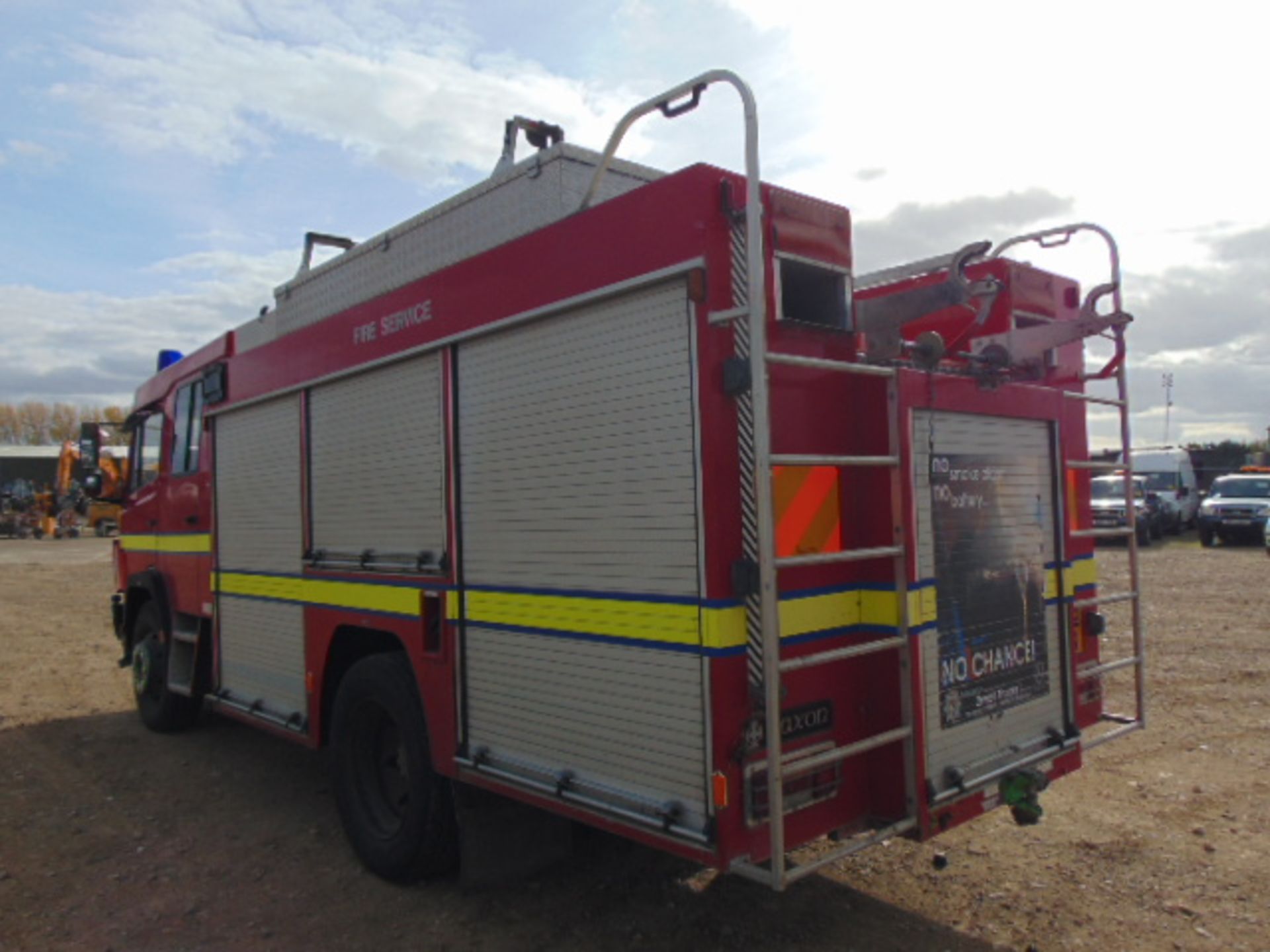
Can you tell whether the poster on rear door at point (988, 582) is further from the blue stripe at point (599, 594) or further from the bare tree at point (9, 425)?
the bare tree at point (9, 425)

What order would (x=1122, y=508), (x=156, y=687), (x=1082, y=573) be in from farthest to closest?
(x=1122, y=508), (x=156, y=687), (x=1082, y=573)

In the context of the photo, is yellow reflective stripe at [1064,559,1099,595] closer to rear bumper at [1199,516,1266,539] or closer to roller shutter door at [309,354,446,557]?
roller shutter door at [309,354,446,557]

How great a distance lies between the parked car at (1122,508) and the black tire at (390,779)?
16.3m

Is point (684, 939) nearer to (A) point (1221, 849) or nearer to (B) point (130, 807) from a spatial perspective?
(A) point (1221, 849)

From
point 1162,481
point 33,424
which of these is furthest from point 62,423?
point 1162,481

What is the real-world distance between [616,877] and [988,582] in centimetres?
222

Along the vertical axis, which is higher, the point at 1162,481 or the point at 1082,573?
the point at 1162,481

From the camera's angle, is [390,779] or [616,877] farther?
[390,779]

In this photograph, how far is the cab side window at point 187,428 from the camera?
6.75m

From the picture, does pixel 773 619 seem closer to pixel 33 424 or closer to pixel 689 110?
pixel 689 110

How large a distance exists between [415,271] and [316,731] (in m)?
2.55

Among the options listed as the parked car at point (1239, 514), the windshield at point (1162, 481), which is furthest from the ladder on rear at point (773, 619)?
the windshield at point (1162, 481)

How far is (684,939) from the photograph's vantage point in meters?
3.83

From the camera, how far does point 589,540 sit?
349 centimetres
